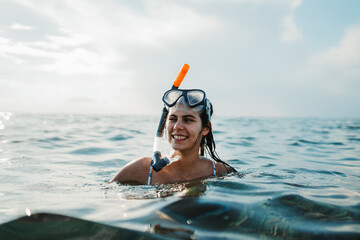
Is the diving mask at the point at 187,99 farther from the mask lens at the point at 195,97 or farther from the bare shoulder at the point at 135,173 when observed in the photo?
the bare shoulder at the point at 135,173

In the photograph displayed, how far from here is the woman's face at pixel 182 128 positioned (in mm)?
3541

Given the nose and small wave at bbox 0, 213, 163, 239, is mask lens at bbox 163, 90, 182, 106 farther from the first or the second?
small wave at bbox 0, 213, 163, 239

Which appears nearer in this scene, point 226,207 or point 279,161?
point 226,207

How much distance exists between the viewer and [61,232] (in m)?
2.00

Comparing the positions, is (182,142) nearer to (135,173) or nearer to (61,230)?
(135,173)

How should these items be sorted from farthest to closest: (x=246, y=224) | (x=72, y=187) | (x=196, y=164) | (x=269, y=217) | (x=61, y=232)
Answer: (x=196, y=164), (x=72, y=187), (x=269, y=217), (x=246, y=224), (x=61, y=232)

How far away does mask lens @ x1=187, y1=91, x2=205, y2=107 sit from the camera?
12.0 feet

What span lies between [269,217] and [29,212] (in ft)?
6.24

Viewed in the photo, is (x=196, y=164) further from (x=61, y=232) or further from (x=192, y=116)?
(x=61, y=232)

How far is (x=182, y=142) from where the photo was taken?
3570mm

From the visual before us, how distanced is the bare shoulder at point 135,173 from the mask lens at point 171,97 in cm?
81

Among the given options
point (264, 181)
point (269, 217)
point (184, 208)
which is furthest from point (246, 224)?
point (264, 181)

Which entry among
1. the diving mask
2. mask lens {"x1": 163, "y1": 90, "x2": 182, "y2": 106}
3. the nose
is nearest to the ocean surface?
the nose

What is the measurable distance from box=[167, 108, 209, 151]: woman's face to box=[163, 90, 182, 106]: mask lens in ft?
0.36
